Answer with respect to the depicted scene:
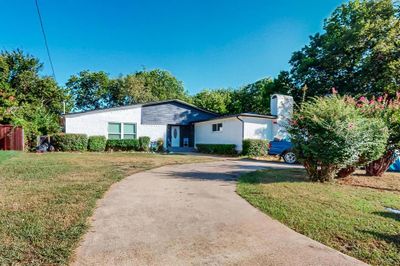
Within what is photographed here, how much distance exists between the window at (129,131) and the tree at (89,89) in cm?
2026

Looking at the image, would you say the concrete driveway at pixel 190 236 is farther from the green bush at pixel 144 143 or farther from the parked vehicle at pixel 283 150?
the green bush at pixel 144 143

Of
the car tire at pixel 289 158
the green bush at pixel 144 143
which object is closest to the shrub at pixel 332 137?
the car tire at pixel 289 158

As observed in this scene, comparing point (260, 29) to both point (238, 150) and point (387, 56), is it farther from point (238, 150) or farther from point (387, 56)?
point (387, 56)

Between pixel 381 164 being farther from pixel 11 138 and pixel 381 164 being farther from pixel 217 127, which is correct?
pixel 11 138

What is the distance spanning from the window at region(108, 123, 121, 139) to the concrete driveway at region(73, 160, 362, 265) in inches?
577

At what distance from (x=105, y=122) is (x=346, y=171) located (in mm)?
16475

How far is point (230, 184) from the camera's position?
679 cm

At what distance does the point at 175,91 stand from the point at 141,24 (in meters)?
26.3

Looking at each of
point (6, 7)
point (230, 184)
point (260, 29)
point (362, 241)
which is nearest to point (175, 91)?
point (260, 29)

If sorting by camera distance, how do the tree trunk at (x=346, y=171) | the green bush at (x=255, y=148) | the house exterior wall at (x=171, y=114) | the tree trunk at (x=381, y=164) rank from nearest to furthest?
the tree trunk at (x=346, y=171) → the tree trunk at (x=381, y=164) → the green bush at (x=255, y=148) → the house exterior wall at (x=171, y=114)

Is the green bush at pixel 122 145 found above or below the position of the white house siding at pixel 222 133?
below

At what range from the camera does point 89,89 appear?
124 feet

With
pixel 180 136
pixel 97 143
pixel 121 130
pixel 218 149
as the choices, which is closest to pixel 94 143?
pixel 97 143

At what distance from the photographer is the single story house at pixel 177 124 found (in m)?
17.5
